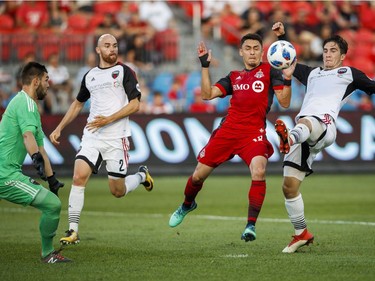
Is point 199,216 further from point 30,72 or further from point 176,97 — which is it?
point 176,97

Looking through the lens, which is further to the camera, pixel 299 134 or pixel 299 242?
pixel 299 242

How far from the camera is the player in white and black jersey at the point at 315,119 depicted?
36.3 ft

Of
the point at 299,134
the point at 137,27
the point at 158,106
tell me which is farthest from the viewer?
the point at 137,27

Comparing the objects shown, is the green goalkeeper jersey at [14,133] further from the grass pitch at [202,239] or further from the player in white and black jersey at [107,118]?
the player in white and black jersey at [107,118]

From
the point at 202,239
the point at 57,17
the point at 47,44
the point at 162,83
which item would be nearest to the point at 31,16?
the point at 57,17

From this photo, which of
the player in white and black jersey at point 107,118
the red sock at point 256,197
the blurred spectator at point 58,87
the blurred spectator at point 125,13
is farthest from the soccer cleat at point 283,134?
the blurred spectator at point 125,13

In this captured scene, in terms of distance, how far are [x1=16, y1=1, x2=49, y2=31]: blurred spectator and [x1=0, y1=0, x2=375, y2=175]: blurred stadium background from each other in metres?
0.03

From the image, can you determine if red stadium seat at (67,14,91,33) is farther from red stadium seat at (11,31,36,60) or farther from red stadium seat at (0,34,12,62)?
red stadium seat at (0,34,12,62)

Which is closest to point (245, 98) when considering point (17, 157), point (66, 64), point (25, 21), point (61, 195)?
point (17, 157)

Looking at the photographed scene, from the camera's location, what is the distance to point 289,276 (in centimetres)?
912

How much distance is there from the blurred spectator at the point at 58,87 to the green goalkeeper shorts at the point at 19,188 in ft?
47.4

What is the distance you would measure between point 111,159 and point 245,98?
81.9 inches

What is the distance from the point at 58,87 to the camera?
24.7 m

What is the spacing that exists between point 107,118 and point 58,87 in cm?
1294
